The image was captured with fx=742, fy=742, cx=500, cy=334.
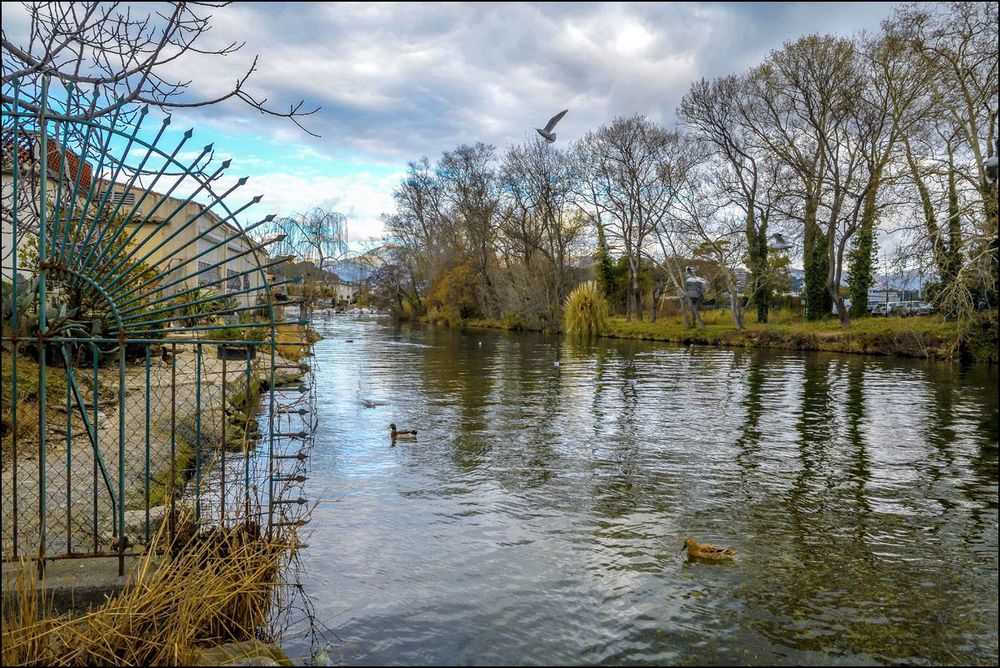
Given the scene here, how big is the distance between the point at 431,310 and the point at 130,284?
52833mm

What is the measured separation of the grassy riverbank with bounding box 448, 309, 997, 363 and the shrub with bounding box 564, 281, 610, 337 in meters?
0.72

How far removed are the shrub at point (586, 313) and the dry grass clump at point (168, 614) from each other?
34.3m

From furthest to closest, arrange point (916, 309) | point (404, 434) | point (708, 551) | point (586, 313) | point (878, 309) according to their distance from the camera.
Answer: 1. point (586, 313)
2. point (878, 309)
3. point (916, 309)
4. point (404, 434)
5. point (708, 551)

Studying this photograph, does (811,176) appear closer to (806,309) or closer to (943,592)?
(806,309)

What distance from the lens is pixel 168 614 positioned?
4.10 meters

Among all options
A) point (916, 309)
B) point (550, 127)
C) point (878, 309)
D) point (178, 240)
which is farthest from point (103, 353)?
point (878, 309)

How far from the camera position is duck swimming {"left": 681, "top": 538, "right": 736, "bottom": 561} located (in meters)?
6.07

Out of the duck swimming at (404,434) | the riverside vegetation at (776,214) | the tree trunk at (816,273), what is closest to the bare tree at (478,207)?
the riverside vegetation at (776,214)

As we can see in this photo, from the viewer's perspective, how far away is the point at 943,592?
546 cm

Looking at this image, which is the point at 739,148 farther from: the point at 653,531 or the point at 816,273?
the point at 653,531

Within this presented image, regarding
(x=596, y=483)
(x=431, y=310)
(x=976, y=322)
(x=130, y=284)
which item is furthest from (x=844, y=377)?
(x=431, y=310)

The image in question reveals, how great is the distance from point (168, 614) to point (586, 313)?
35.3 m

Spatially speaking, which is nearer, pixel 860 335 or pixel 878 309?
pixel 860 335

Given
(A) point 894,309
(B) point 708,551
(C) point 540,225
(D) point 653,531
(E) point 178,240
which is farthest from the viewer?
(C) point 540,225
